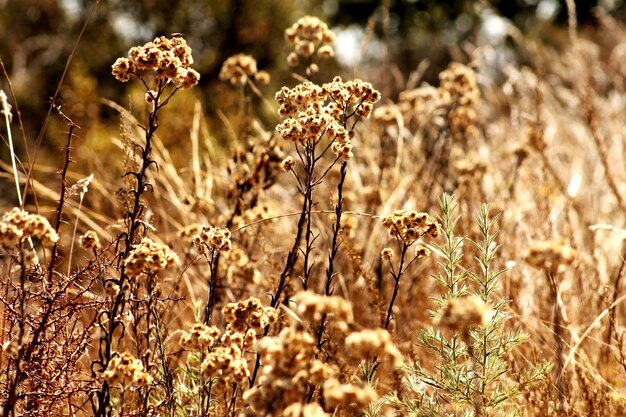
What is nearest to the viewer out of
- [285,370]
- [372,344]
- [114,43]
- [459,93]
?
[372,344]

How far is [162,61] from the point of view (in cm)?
123

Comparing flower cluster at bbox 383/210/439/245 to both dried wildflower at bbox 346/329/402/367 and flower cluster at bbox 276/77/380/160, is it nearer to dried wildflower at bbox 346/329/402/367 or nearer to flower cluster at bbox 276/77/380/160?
flower cluster at bbox 276/77/380/160

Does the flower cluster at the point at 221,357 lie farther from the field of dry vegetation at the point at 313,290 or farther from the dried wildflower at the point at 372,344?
the dried wildflower at the point at 372,344

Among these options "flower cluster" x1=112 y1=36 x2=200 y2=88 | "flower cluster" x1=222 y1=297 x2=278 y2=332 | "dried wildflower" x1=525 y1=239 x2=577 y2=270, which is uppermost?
"flower cluster" x1=112 y1=36 x2=200 y2=88

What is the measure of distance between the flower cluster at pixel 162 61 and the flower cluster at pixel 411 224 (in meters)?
0.54

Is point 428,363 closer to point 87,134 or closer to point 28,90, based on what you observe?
point 87,134

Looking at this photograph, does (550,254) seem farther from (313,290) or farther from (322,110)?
(313,290)

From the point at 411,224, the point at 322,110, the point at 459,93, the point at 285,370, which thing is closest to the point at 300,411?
the point at 285,370

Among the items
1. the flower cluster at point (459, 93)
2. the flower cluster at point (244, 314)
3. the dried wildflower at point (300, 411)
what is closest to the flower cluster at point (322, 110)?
the flower cluster at point (244, 314)

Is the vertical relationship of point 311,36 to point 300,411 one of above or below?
above

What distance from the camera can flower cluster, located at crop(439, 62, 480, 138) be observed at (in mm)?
2754

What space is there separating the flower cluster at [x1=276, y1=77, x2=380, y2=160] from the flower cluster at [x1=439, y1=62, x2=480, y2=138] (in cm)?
131

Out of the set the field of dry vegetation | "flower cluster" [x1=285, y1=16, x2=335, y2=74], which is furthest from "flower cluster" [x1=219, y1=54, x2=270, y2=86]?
"flower cluster" [x1=285, y1=16, x2=335, y2=74]

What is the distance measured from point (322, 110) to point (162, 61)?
1.24ft
